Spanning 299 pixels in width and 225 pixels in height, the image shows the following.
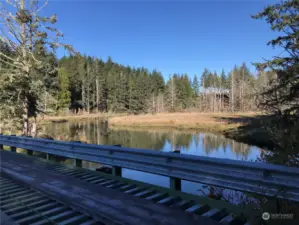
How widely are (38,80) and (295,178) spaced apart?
13720 mm

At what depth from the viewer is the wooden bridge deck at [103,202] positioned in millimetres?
3244

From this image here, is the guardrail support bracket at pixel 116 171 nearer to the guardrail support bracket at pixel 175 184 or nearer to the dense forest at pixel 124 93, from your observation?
the guardrail support bracket at pixel 175 184

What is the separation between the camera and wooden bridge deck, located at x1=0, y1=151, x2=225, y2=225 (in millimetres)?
3244

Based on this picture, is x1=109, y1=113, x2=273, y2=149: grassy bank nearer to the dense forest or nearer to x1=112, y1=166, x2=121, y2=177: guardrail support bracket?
x1=112, y1=166, x2=121, y2=177: guardrail support bracket

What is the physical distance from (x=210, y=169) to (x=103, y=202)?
1.70 m

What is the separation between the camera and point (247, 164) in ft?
11.5

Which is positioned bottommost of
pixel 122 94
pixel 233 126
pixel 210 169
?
pixel 233 126

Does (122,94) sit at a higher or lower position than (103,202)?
higher

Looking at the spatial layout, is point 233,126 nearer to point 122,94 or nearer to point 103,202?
point 103,202

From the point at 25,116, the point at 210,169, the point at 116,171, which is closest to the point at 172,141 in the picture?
the point at 25,116

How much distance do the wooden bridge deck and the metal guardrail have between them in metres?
0.73

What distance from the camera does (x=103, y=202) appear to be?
12.8 feet

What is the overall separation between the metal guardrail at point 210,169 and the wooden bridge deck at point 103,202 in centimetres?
73

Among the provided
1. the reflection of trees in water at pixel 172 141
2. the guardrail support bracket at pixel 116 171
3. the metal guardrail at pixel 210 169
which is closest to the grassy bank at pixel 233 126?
the reflection of trees in water at pixel 172 141
